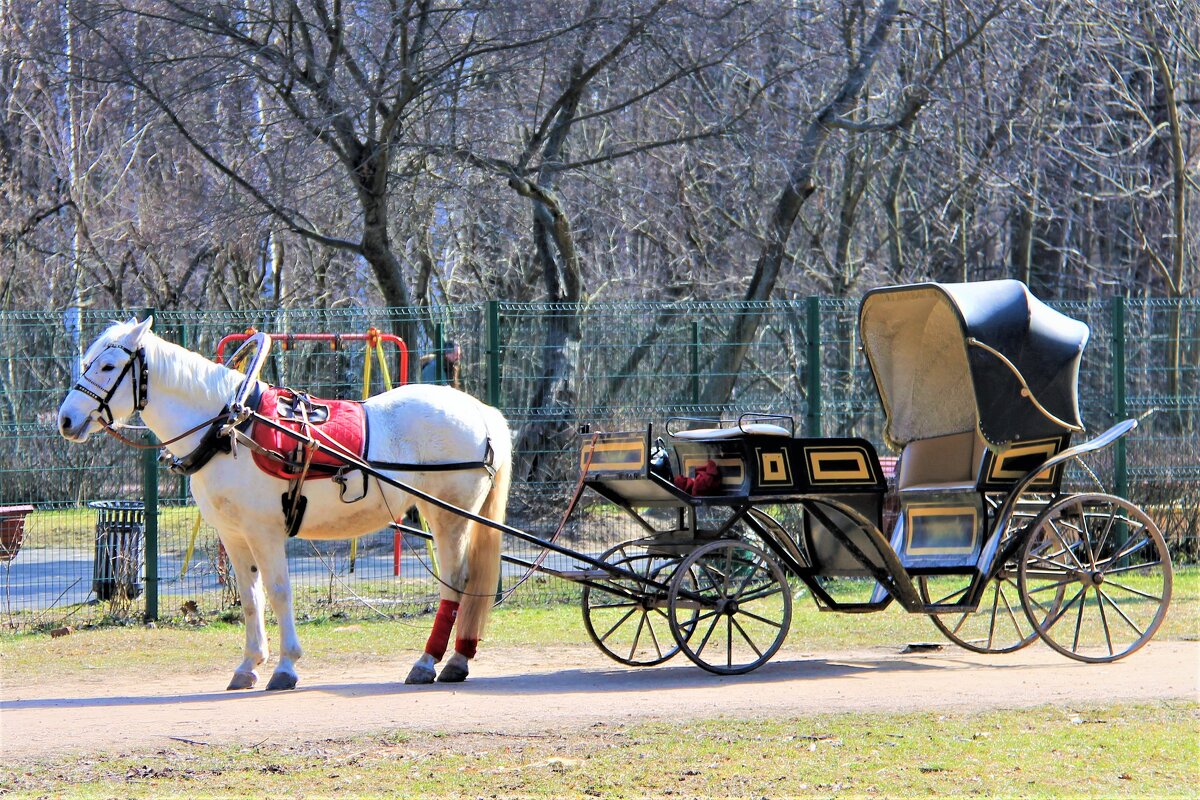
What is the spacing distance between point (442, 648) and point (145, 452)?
174 inches

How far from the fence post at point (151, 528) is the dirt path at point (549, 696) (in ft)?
8.64

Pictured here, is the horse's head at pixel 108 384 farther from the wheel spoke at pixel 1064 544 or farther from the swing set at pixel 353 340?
the wheel spoke at pixel 1064 544

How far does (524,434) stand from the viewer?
1280cm

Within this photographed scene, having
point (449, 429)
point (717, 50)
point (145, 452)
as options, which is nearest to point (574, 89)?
point (717, 50)

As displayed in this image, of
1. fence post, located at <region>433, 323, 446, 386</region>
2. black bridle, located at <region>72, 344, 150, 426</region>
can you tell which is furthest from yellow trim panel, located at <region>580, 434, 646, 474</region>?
fence post, located at <region>433, 323, 446, 386</region>

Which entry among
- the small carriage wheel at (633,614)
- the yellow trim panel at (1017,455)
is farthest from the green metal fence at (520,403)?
the yellow trim panel at (1017,455)

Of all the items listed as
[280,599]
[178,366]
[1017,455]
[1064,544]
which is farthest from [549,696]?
[1064,544]

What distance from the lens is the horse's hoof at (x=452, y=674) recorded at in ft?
27.8

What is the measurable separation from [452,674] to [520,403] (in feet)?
14.2

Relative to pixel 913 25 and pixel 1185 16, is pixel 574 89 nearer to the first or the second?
pixel 913 25

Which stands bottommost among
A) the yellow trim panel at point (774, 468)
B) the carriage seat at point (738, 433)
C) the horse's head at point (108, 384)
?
the yellow trim panel at point (774, 468)

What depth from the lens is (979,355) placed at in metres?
8.38

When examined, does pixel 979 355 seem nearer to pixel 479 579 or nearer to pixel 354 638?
pixel 479 579

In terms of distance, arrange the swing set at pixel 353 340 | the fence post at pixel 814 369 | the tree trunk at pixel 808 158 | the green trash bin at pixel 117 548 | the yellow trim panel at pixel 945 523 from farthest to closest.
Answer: the tree trunk at pixel 808 158 → the fence post at pixel 814 369 → the green trash bin at pixel 117 548 → the swing set at pixel 353 340 → the yellow trim panel at pixel 945 523
